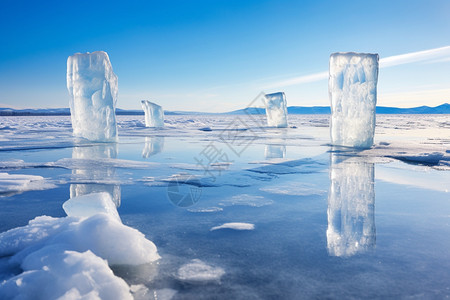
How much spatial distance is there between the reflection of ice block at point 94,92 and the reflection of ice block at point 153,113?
1137 centimetres

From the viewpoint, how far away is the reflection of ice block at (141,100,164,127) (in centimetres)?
2294

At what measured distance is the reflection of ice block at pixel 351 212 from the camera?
261 centimetres

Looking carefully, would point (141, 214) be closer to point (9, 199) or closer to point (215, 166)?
point (9, 199)

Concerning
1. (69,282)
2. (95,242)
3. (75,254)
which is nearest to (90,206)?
(95,242)

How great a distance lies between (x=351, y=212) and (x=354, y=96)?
741 centimetres

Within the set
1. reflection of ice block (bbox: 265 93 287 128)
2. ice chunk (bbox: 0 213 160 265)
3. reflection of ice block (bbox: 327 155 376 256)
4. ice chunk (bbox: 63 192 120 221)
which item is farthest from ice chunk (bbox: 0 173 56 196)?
reflection of ice block (bbox: 265 93 287 128)

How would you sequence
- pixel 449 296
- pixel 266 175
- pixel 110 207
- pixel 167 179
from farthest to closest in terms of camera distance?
1. pixel 266 175
2. pixel 167 179
3. pixel 110 207
4. pixel 449 296

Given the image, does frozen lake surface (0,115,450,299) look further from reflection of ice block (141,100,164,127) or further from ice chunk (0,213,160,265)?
reflection of ice block (141,100,164,127)

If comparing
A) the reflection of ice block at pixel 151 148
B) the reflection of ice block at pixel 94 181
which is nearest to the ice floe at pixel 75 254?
the reflection of ice block at pixel 94 181

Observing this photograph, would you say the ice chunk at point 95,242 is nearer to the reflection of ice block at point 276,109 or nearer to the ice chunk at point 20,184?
the ice chunk at point 20,184

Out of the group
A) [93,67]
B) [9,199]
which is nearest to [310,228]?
[9,199]

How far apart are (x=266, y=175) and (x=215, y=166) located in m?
1.46

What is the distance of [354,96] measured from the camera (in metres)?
10.0

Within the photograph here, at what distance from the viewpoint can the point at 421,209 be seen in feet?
11.9
